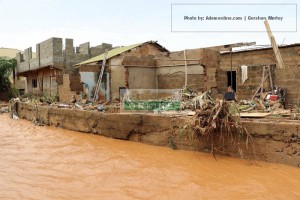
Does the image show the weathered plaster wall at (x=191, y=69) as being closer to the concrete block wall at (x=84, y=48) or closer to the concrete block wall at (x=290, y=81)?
the concrete block wall at (x=290, y=81)

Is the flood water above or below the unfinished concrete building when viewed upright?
below

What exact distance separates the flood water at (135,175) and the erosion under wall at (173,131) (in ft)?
0.62

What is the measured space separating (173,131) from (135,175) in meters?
1.82

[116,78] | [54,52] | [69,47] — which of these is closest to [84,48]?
[69,47]

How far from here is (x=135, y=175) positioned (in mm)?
5770

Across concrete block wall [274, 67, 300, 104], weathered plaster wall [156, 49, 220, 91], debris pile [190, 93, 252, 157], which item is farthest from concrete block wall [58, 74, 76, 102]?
debris pile [190, 93, 252, 157]

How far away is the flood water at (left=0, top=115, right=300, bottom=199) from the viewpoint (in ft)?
15.8

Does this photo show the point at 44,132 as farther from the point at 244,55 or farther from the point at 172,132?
the point at 244,55

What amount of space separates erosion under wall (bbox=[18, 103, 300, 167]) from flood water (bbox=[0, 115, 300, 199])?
0.19 metres

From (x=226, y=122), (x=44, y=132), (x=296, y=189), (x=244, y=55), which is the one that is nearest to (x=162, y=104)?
(x=226, y=122)

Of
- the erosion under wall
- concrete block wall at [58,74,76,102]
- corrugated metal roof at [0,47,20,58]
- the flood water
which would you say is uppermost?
corrugated metal roof at [0,47,20,58]

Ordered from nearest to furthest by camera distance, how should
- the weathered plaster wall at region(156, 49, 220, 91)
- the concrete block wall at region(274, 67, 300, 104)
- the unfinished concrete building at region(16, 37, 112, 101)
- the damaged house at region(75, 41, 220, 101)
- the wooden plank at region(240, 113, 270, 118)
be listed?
the wooden plank at region(240, 113, 270, 118) < the concrete block wall at region(274, 67, 300, 104) < the weathered plaster wall at region(156, 49, 220, 91) < the damaged house at region(75, 41, 220, 101) < the unfinished concrete building at region(16, 37, 112, 101)

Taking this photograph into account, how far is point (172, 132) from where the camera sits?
726 centimetres

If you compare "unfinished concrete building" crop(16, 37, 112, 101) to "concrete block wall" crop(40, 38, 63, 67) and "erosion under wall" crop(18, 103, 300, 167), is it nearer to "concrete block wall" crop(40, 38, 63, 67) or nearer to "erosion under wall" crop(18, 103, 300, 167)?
"concrete block wall" crop(40, 38, 63, 67)
